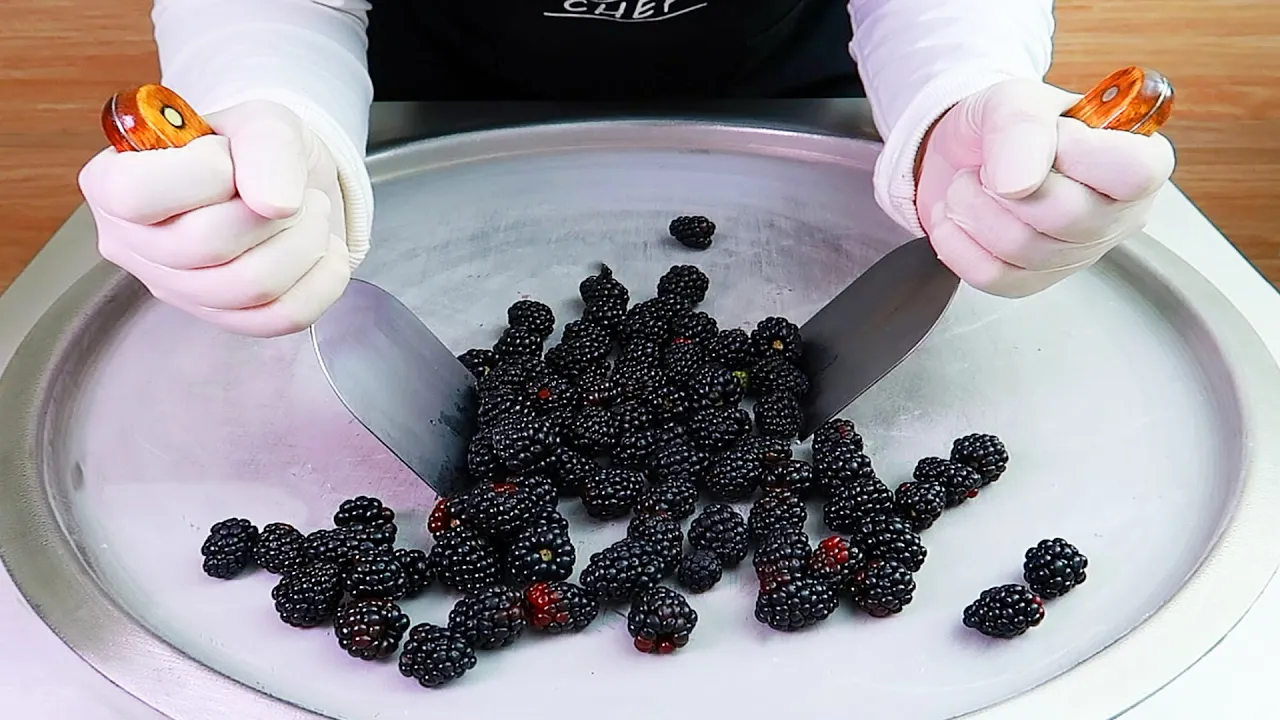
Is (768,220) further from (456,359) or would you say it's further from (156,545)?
(156,545)

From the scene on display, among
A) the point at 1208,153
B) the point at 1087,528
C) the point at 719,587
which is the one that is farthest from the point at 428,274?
the point at 1208,153

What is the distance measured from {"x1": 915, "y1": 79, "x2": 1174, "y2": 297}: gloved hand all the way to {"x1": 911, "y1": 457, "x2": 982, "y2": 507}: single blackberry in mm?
112

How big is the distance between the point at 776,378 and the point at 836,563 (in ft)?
0.58

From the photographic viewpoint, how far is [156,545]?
68cm

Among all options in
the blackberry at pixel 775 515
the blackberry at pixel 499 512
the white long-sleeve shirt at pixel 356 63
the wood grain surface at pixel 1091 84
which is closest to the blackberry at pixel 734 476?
the blackberry at pixel 775 515

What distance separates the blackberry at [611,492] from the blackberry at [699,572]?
2.2 inches

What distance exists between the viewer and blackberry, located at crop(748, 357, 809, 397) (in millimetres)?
787

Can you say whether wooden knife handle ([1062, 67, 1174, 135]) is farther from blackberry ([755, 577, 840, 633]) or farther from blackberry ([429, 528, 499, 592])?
blackberry ([429, 528, 499, 592])

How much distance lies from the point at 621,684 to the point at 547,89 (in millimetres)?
646

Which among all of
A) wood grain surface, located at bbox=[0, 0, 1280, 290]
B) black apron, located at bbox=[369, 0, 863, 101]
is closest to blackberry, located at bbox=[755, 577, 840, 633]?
black apron, located at bbox=[369, 0, 863, 101]

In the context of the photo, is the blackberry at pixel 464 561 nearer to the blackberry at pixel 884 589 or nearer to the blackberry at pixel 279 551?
the blackberry at pixel 279 551

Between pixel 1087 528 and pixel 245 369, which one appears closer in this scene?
pixel 1087 528

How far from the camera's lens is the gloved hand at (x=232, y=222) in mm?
543

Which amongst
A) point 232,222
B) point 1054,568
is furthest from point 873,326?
point 232,222
